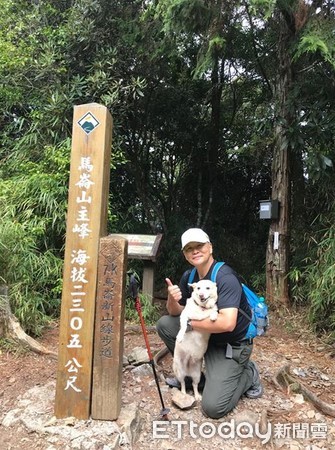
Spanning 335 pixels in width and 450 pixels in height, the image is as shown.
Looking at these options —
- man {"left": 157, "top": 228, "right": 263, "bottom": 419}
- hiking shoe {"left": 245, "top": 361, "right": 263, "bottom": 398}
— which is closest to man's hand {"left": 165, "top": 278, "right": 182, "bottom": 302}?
man {"left": 157, "top": 228, "right": 263, "bottom": 419}

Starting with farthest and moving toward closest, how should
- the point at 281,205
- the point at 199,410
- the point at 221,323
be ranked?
1. the point at 281,205
2. the point at 199,410
3. the point at 221,323

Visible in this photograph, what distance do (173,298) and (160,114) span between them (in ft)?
18.1

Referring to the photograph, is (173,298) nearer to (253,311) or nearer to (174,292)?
(174,292)

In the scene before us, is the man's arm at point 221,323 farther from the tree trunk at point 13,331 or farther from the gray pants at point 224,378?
the tree trunk at point 13,331

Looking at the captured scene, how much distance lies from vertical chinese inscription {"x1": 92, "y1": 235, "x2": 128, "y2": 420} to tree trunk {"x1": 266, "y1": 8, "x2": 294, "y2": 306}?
3604 millimetres

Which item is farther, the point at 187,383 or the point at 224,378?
the point at 187,383

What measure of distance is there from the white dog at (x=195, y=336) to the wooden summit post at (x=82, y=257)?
2.38 feet

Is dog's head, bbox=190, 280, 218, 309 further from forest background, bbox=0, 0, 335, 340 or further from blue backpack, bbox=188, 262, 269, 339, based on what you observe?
forest background, bbox=0, 0, 335, 340

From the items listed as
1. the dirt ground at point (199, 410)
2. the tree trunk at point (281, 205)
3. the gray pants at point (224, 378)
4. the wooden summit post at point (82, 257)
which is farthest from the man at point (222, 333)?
the tree trunk at point (281, 205)

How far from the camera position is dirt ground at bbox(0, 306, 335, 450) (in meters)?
2.63

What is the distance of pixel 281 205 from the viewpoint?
577cm

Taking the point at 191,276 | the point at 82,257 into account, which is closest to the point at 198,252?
the point at 191,276

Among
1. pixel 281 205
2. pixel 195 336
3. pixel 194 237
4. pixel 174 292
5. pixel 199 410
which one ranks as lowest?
pixel 199 410

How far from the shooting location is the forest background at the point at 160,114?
475cm
